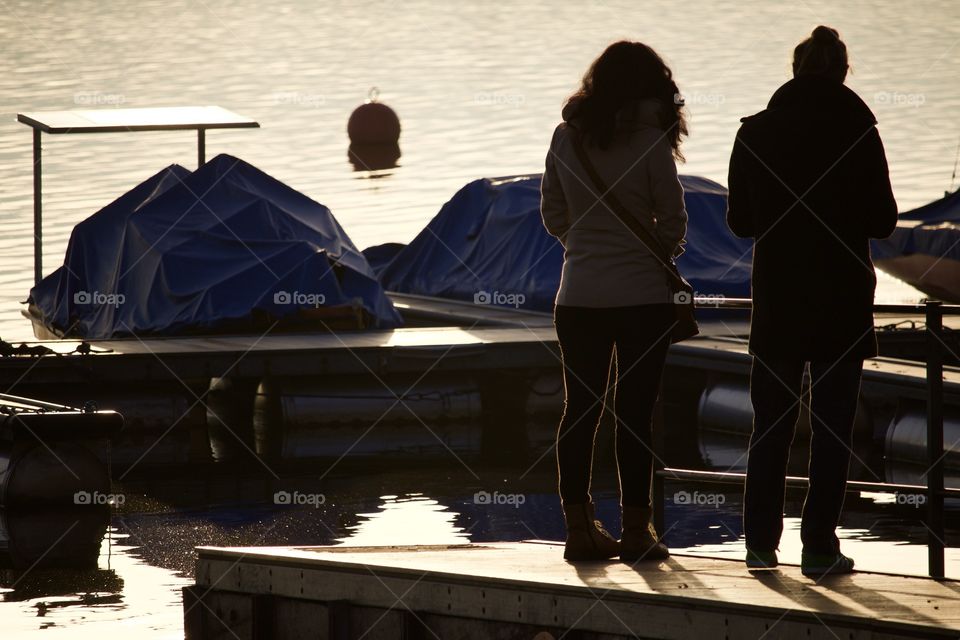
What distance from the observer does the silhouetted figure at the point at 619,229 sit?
6453 millimetres

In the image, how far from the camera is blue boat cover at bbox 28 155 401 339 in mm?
18109

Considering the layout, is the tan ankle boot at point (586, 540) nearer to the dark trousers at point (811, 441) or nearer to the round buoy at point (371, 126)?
the dark trousers at point (811, 441)

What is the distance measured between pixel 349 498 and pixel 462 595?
7.35 metres

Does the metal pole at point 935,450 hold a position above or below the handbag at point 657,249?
below

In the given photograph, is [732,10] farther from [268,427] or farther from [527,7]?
[268,427]

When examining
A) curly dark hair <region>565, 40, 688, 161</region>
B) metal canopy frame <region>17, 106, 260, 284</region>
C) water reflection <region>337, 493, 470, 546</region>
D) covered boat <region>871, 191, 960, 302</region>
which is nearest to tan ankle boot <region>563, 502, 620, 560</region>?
curly dark hair <region>565, 40, 688, 161</region>

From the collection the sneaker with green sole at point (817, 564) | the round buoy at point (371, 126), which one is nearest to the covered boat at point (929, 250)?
the sneaker with green sole at point (817, 564)

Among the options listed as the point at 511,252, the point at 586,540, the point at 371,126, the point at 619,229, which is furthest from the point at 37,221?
the point at 371,126

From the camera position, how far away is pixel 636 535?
6.82 meters

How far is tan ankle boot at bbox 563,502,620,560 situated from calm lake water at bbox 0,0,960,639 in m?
3.07

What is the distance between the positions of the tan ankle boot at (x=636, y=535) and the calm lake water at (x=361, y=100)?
3232 mm

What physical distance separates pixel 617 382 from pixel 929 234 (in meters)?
17.3

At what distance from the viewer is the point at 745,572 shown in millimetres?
→ 6695

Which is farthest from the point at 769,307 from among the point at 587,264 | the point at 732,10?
the point at 732,10
